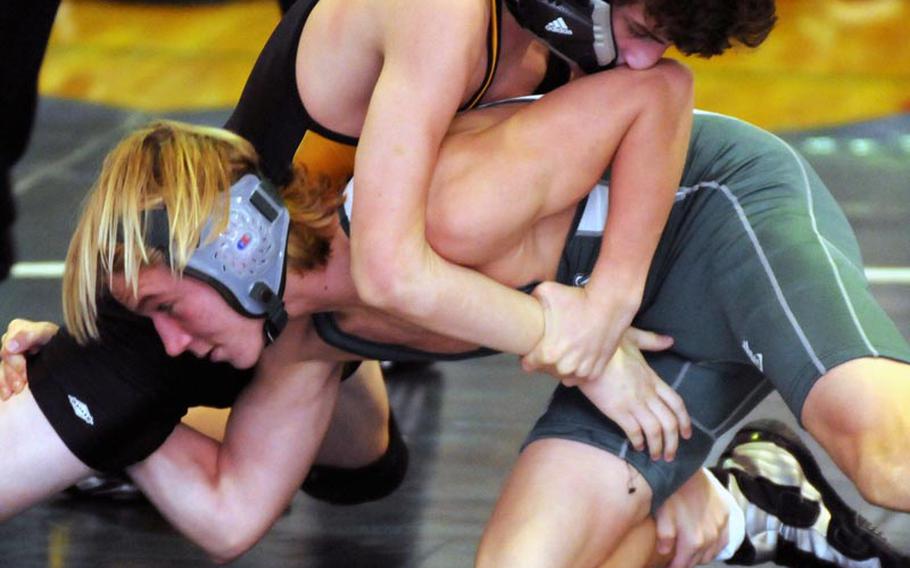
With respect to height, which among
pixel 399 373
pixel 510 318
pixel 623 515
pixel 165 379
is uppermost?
pixel 510 318

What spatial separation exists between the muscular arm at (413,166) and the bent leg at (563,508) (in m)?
0.29

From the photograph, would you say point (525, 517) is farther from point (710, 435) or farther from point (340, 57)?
point (340, 57)

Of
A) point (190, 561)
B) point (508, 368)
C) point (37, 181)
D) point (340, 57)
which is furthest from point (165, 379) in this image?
point (37, 181)

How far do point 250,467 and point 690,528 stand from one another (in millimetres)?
654

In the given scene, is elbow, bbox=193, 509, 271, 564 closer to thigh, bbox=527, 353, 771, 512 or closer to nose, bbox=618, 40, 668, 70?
thigh, bbox=527, 353, 771, 512

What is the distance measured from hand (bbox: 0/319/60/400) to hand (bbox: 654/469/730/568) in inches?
37.1

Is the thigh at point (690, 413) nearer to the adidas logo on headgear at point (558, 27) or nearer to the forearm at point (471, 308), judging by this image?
the forearm at point (471, 308)

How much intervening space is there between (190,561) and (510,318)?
72 cm

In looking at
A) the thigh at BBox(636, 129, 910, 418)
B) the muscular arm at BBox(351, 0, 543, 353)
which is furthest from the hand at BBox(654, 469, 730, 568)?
the muscular arm at BBox(351, 0, 543, 353)

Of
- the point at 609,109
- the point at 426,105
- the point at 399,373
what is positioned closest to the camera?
the point at 426,105

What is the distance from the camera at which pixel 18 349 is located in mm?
2256

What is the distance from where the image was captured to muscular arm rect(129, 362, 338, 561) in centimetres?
224

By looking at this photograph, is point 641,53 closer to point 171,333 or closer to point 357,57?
point 357,57

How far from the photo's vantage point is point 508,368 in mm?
3145
